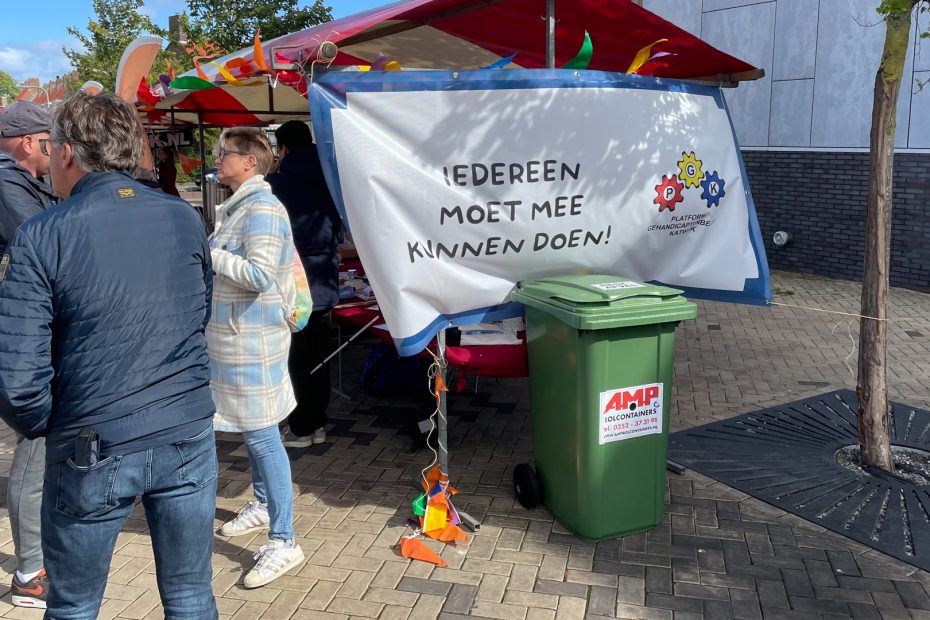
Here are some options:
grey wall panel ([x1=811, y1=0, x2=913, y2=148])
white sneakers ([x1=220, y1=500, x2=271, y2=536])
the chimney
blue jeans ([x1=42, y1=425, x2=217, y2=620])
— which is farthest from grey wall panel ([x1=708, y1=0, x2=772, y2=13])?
the chimney

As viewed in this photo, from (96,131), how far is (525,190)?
6.92 ft

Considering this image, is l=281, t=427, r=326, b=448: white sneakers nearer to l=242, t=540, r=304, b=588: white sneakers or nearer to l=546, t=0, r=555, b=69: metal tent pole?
l=242, t=540, r=304, b=588: white sneakers

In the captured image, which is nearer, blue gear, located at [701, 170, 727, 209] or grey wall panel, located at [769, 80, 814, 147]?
blue gear, located at [701, 170, 727, 209]

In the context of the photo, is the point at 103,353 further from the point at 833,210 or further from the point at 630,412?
the point at 833,210

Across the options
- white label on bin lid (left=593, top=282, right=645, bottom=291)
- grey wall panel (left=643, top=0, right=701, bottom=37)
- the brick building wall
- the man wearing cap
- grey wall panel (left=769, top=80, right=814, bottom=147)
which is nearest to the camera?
the man wearing cap

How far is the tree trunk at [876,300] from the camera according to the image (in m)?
4.24

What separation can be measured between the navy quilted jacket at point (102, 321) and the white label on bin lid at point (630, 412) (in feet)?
6.11

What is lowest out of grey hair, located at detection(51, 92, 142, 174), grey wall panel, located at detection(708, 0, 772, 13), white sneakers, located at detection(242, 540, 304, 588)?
white sneakers, located at detection(242, 540, 304, 588)

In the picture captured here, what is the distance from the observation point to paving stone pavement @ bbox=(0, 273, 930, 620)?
3.12 metres

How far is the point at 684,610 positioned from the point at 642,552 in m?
0.45

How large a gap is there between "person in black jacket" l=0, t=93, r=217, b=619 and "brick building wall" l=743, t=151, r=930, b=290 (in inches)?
362

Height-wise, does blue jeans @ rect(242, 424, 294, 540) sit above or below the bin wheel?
above

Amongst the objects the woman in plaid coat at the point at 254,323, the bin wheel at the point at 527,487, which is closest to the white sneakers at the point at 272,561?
the woman in plaid coat at the point at 254,323

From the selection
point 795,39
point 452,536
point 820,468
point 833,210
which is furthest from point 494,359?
point 795,39
